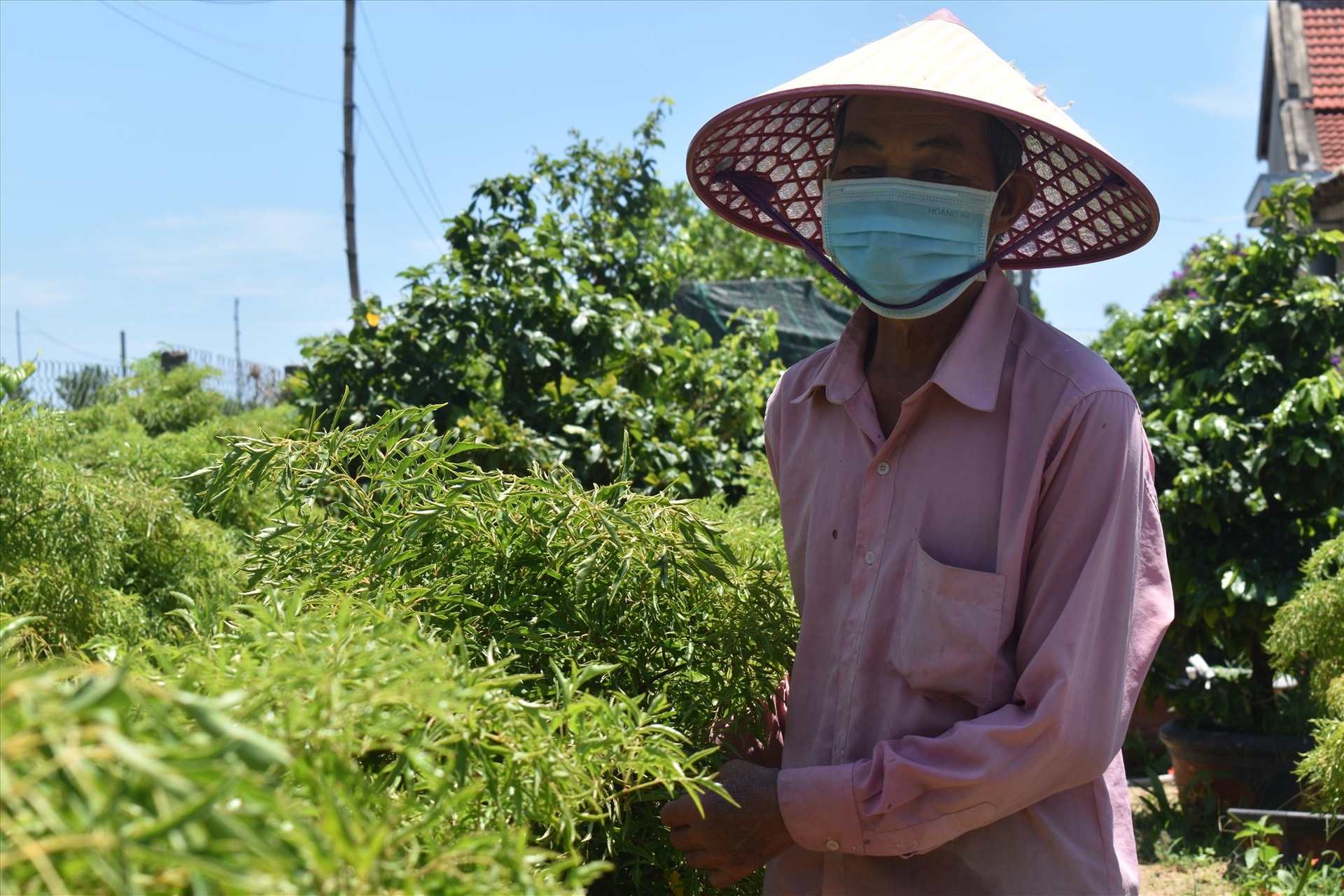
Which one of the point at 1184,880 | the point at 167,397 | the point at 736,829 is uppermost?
the point at 167,397

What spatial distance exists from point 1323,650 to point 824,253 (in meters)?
2.60

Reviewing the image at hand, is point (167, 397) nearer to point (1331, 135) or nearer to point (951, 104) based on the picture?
point (951, 104)

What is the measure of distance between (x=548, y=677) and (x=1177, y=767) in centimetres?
495

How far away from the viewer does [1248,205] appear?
16.2m

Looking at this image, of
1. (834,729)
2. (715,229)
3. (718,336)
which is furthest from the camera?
(715,229)

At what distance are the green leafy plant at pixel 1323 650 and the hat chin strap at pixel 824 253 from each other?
6.62ft

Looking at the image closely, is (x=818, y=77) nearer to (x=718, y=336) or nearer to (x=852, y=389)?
(x=852, y=389)

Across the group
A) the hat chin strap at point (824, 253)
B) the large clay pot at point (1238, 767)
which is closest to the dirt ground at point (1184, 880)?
the large clay pot at point (1238, 767)

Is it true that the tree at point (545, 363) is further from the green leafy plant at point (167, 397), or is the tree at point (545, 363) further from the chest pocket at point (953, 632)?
the chest pocket at point (953, 632)

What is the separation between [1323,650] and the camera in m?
3.84

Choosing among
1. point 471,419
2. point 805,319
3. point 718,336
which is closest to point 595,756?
point 471,419

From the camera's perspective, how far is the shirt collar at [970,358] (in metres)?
1.74

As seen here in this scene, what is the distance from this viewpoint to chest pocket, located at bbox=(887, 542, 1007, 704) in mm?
1620

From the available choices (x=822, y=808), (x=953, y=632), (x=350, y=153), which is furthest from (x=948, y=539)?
(x=350, y=153)
